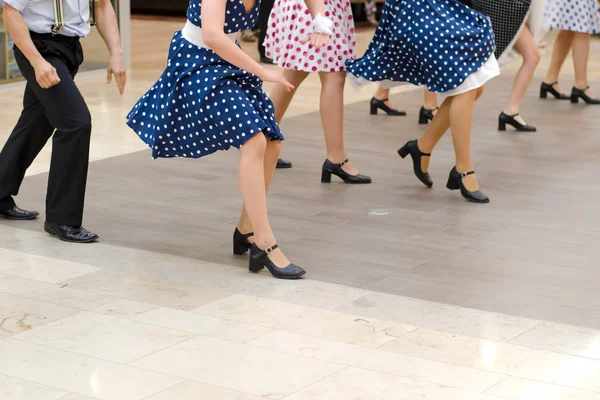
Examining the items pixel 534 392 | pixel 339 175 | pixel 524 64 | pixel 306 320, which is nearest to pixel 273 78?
pixel 306 320

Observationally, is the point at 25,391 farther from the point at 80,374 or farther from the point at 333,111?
the point at 333,111

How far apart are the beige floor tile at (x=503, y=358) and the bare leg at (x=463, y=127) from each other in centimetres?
195

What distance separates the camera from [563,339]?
11.1ft

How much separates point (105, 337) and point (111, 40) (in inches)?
64.0

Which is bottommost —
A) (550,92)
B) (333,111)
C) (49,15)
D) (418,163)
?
(550,92)

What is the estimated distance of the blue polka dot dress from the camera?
8156mm

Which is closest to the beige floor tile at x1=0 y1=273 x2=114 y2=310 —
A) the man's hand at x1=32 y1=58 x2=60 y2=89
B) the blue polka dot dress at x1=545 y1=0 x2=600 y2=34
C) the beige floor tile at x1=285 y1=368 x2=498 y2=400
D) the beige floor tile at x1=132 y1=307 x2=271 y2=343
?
the beige floor tile at x1=132 y1=307 x2=271 y2=343

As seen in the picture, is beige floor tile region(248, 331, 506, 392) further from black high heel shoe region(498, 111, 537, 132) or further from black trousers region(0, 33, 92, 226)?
black high heel shoe region(498, 111, 537, 132)

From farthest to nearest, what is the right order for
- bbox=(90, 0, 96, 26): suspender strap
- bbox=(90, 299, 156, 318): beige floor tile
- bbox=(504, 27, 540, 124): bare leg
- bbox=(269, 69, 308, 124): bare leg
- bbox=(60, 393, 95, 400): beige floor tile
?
bbox=(504, 27, 540, 124): bare leg → bbox=(269, 69, 308, 124): bare leg → bbox=(90, 0, 96, 26): suspender strap → bbox=(90, 299, 156, 318): beige floor tile → bbox=(60, 393, 95, 400): beige floor tile

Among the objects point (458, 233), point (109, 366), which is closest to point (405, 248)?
point (458, 233)

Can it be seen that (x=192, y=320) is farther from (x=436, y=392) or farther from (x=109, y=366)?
(x=436, y=392)

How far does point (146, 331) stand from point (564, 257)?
1.80 meters

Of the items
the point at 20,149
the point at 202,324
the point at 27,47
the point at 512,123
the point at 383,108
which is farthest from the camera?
the point at 383,108

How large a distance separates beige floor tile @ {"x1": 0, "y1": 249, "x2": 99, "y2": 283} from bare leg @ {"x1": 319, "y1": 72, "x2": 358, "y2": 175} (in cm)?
183
